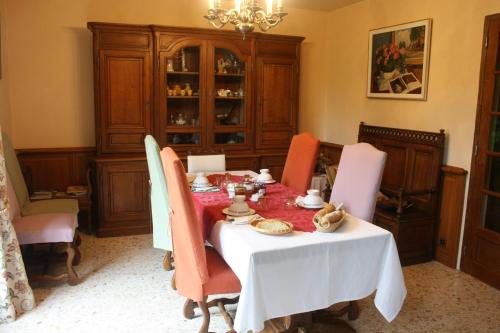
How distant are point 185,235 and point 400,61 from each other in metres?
2.83

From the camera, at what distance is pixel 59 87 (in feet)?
14.5

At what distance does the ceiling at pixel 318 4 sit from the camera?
476cm

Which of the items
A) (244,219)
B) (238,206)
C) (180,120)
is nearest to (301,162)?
(238,206)

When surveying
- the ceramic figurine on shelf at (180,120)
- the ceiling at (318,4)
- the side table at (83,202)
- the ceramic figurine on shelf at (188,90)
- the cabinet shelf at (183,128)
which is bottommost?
the side table at (83,202)

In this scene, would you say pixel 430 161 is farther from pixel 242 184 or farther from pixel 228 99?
pixel 228 99

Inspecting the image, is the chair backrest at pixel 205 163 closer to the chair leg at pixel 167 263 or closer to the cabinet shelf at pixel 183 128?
the cabinet shelf at pixel 183 128

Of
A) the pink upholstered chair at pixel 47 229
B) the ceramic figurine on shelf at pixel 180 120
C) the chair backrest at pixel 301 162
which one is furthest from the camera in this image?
the ceramic figurine on shelf at pixel 180 120

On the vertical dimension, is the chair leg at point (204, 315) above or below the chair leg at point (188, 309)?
above

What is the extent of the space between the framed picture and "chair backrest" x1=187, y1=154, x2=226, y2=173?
1.73m

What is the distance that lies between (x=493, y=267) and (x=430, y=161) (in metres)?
0.95

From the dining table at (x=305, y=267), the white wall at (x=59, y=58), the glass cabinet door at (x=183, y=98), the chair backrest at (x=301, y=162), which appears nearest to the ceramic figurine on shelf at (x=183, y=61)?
the glass cabinet door at (x=183, y=98)

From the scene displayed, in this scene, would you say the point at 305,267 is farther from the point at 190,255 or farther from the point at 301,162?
the point at 301,162

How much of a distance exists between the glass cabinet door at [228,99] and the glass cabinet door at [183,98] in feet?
0.54

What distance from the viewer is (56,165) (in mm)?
4480
